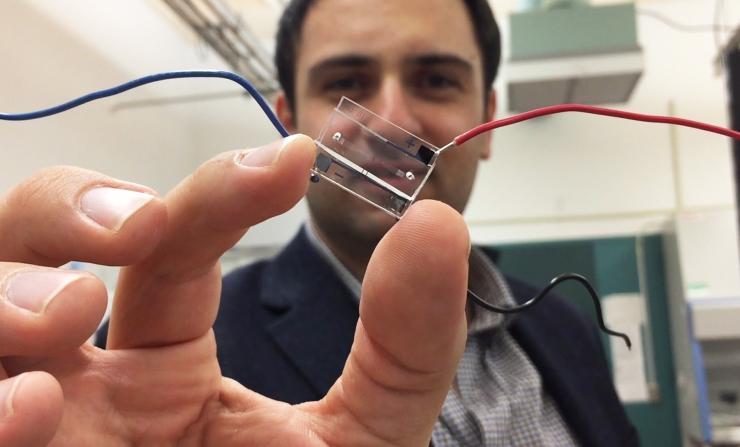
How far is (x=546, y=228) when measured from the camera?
1.95m

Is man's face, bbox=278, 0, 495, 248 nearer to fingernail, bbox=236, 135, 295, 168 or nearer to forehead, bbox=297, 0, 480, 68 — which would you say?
forehead, bbox=297, 0, 480, 68

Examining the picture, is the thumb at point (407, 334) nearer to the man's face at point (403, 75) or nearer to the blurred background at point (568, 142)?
the man's face at point (403, 75)

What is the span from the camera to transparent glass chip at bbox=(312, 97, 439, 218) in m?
0.36

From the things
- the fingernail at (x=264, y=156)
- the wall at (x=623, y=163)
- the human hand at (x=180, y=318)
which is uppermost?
the fingernail at (x=264, y=156)

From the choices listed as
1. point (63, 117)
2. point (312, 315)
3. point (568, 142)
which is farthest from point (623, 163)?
point (63, 117)

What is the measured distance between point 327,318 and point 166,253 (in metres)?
0.38

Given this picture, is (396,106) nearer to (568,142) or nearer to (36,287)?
(36,287)

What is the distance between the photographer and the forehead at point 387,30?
0.76 metres

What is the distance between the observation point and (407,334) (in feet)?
0.97

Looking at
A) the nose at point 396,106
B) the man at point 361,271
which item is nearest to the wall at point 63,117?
the man at point 361,271

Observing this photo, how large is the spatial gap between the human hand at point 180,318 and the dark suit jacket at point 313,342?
28 centimetres

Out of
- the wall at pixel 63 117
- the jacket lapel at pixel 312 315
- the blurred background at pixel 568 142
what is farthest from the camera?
the blurred background at pixel 568 142

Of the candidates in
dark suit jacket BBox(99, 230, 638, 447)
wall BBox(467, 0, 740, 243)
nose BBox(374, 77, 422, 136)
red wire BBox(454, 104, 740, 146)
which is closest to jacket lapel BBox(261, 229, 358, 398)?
dark suit jacket BBox(99, 230, 638, 447)

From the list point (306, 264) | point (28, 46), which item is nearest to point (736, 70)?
point (306, 264)
